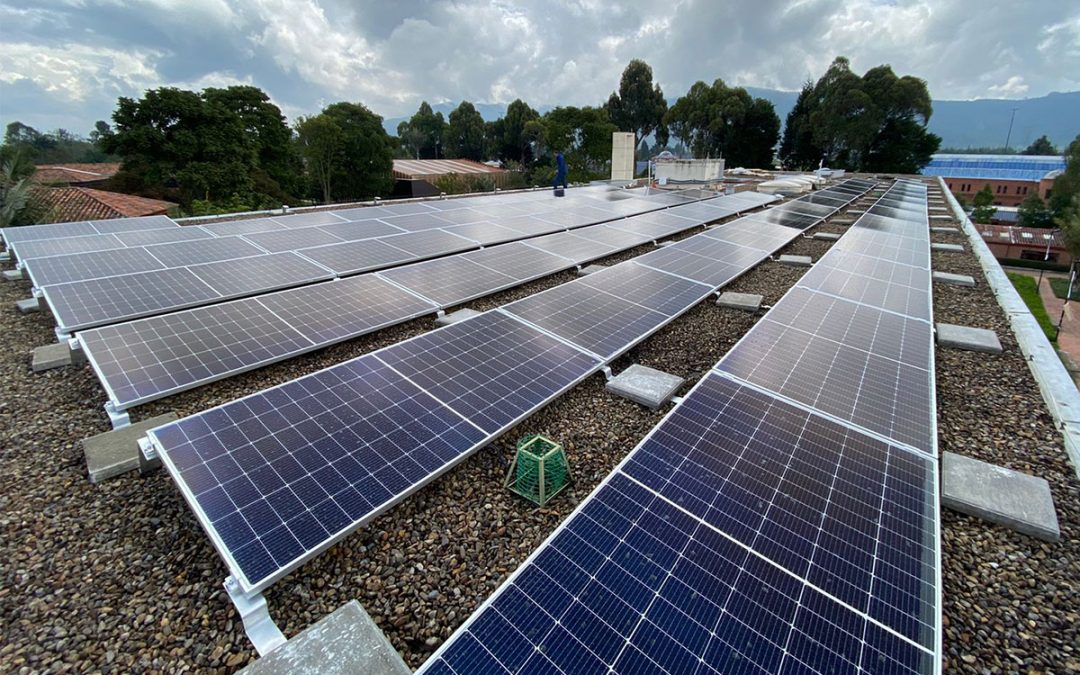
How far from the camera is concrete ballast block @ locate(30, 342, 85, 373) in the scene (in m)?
7.55

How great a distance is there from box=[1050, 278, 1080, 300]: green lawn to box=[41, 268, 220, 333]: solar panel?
5447cm

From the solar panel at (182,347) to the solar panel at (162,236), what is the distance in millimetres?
7029

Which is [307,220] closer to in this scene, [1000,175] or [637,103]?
[637,103]

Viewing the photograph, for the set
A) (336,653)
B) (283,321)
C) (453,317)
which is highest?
(283,321)

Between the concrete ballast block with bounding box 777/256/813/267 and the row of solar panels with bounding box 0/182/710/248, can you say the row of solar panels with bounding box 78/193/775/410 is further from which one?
the row of solar panels with bounding box 0/182/710/248

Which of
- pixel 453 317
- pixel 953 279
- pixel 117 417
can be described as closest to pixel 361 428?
pixel 117 417

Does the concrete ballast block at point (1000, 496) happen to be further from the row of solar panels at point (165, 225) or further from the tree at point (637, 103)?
the tree at point (637, 103)

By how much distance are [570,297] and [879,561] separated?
22.2 feet

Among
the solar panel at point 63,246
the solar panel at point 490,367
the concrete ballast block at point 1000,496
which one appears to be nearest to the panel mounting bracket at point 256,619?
the solar panel at point 490,367

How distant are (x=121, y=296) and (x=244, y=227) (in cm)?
728

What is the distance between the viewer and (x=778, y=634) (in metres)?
3.35

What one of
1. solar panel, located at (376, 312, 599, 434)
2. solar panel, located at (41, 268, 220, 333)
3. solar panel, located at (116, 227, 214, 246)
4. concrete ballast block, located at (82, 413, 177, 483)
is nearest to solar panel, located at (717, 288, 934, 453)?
solar panel, located at (376, 312, 599, 434)

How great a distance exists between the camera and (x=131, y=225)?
15664 millimetres

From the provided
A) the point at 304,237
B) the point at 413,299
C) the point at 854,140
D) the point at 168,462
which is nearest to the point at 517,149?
the point at 854,140
